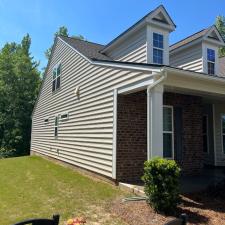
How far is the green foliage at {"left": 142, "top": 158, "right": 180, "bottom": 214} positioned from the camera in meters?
6.36

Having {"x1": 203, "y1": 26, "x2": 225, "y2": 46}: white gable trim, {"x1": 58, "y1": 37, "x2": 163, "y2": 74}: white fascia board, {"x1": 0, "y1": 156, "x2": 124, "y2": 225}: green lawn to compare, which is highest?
{"x1": 203, "y1": 26, "x2": 225, "y2": 46}: white gable trim

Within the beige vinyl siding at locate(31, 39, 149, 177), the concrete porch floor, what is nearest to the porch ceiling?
the beige vinyl siding at locate(31, 39, 149, 177)

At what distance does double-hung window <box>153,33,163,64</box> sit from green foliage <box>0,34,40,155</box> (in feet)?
70.7

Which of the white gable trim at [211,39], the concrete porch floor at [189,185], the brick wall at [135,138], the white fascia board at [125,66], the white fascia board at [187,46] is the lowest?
the concrete porch floor at [189,185]

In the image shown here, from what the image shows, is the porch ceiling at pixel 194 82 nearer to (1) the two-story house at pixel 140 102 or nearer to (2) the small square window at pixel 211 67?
(1) the two-story house at pixel 140 102

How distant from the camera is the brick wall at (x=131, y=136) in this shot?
30.7 ft

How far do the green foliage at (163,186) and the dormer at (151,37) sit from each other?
206 inches

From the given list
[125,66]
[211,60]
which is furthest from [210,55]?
[125,66]

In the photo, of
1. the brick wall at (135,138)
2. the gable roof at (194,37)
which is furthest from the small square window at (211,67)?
the brick wall at (135,138)

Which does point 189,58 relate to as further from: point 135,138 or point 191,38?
point 135,138

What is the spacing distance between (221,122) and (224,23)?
3266 cm

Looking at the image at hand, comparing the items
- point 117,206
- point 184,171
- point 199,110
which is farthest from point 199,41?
point 117,206

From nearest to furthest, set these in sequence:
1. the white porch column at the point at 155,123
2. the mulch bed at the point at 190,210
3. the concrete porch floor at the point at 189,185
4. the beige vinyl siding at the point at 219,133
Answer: the mulch bed at the point at 190,210 → the white porch column at the point at 155,123 → the concrete porch floor at the point at 189,185 → the beige vinyl siding at the point at 219,133

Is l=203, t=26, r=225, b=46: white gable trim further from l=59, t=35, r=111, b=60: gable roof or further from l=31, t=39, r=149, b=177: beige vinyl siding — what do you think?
l=31, t=39, r=149, b=177: beige vinyl siding
